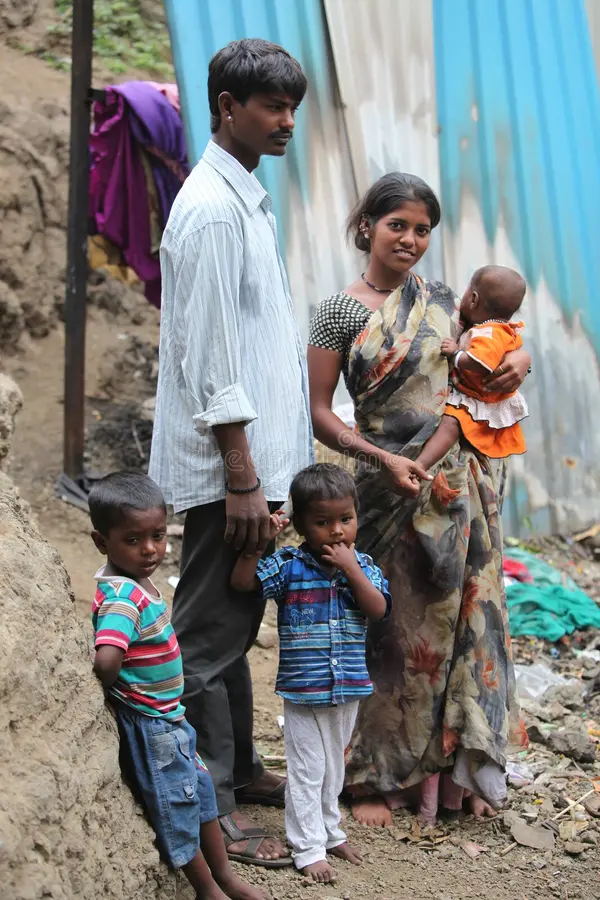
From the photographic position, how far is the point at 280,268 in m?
2.75

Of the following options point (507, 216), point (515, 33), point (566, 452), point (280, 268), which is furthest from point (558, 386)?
point (280, 268)

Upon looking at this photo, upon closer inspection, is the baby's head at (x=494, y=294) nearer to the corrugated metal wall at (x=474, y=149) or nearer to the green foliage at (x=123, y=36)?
the corrugated metal wall at (x=474, y=149)

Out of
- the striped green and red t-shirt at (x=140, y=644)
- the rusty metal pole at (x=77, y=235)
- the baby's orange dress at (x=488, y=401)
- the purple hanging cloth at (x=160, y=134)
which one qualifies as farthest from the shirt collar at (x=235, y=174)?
the rusty metal pole at (x=77, y=235)

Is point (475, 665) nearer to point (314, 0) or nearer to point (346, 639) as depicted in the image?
point (346, 639)

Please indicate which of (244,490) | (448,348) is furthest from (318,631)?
(448,348)

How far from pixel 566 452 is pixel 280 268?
3763 millimetres

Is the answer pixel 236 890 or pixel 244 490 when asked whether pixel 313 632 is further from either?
pixel 236 890

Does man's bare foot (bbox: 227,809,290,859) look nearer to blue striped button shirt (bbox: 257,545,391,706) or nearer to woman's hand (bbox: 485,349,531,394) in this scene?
blue striped button shirt (bbox: 257,545,391,706)

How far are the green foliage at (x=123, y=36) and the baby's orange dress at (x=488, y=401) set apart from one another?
5.55 metres

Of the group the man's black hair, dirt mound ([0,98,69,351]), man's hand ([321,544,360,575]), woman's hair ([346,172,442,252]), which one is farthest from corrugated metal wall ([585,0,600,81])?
the man's black hair

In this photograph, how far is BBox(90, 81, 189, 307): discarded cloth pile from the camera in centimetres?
518

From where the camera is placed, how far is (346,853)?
2.89 meters

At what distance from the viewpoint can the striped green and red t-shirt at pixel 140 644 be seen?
2.25m

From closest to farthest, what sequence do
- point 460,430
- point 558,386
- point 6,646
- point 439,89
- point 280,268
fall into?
point 6,646 → point 280,268 → point 460,430 → point 439,89 → point 558,386
